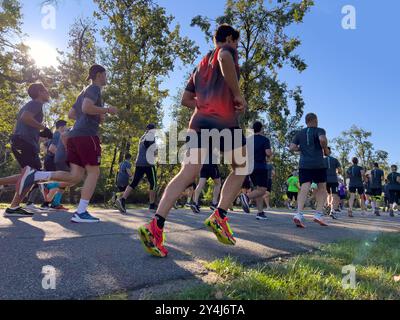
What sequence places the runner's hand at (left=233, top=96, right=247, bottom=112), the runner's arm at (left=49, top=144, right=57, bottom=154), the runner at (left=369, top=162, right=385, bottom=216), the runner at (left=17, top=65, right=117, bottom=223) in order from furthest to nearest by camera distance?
the runner at (left=369, top=162, right=385, bottom=216) < the runner's arm at (left=49, top=144, right=57, bottom=154) < the runner at (left=17, top=65, right=117, bottom=223) < the runner's hand at (left=233, top=96, right=247, bottom=112)

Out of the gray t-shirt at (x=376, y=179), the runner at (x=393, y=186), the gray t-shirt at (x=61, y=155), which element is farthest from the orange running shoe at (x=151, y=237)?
the gray t-shirt at (x=376, y=179)

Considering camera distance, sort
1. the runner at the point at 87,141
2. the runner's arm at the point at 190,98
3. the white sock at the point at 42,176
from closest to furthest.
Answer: the runner's arm at the point at 190,98 < the runner at the point at 87,141 < the white sock at the point at 42,176

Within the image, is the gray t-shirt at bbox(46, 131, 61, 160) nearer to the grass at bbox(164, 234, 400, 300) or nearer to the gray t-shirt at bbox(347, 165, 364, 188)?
the grass at bbox(164, 234, 400, 300)

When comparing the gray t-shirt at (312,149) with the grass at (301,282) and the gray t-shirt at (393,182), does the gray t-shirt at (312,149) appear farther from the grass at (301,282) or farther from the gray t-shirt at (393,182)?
the gray t-shirt at (393,182)

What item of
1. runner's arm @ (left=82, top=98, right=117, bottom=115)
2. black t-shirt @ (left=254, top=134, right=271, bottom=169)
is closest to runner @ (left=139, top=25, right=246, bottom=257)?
runner's arm @ (left=82, top=98, right=117, bottom=115)

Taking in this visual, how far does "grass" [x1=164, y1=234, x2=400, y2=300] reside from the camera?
243cm

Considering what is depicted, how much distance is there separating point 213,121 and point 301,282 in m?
1.67

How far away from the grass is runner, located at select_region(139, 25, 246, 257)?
608 mm

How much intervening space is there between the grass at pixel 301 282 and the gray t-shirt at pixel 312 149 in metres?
3.80

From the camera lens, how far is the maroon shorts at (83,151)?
5730mm

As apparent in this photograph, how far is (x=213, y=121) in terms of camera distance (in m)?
3.64
